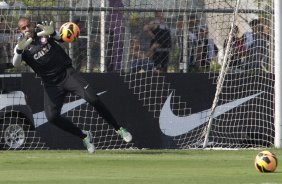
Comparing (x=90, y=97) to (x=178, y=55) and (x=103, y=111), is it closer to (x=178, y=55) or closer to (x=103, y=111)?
(x=103, y=111)

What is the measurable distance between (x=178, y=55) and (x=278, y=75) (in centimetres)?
215

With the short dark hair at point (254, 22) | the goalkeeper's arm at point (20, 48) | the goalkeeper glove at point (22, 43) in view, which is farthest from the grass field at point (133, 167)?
the short dark hair at point (254, 22)

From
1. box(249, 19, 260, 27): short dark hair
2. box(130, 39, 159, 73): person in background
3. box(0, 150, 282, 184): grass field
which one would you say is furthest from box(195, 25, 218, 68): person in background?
box(0, 150, 282, 184): grass field

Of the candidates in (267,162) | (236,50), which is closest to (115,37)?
(236,50)

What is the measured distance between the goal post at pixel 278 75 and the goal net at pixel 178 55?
0.64 meters

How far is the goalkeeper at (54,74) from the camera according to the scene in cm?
1683

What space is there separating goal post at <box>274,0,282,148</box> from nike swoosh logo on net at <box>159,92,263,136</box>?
122cm

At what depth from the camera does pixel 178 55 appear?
19.4 m

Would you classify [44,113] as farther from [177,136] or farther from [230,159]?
[230,159]

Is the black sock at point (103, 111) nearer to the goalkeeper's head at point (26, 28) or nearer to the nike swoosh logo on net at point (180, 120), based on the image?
the goalkeeper's head at point (26, 28)

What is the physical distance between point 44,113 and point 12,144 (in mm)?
826

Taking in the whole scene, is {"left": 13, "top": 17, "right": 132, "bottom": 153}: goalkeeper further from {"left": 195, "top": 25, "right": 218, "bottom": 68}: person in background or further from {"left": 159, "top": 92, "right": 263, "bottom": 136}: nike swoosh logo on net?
{"left": 195, "top": 25, "right": 218, "bottom": 68}: person in background

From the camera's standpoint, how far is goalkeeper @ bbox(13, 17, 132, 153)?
1683 cm

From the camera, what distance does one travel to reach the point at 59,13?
19000mm
